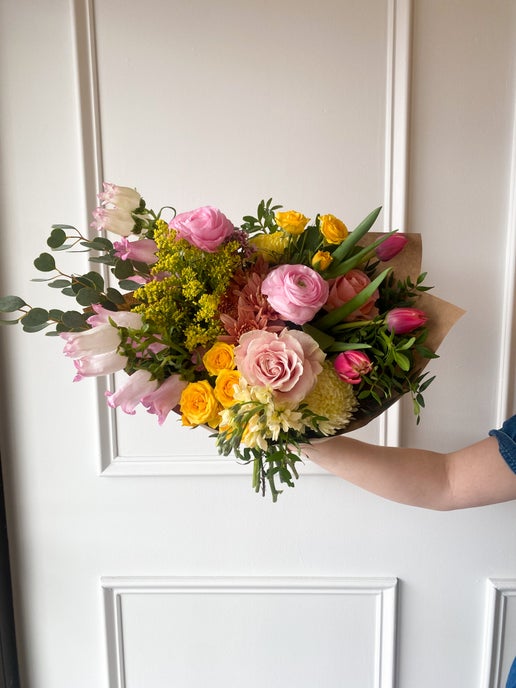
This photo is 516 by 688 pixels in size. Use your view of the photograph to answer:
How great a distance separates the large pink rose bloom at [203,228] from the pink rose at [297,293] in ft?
0.28

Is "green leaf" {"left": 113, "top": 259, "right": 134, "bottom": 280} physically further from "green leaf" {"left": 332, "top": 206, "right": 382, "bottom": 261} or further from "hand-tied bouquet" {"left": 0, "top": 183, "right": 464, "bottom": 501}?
"green leaf" {"left": 332, "top": 206, "right": 382, "bottom": 261}

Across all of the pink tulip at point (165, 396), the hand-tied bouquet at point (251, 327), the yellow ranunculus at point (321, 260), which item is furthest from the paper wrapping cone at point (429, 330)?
the pink tulip at point (165, 396)

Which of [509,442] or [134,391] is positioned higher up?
[134,391]

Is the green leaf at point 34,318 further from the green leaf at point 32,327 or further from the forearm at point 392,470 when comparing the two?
the forearm at point 392,470

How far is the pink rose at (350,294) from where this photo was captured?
59cm

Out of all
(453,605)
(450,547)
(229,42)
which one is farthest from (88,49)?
(453,605)

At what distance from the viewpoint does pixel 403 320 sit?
56 cm

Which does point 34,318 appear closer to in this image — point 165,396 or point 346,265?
point 165,396

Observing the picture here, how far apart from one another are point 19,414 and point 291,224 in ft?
2.63

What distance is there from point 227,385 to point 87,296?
0.73 feet

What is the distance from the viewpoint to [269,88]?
94 centimetres

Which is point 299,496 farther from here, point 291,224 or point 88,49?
point 88,49

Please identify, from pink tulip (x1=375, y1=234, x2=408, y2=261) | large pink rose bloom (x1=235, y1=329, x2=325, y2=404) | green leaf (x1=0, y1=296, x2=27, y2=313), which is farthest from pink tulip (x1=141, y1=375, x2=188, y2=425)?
pink tulip (x1=375, y1=234, x2=408, y2=261)

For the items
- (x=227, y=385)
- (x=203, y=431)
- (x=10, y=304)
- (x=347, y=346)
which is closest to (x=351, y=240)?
(x=347, y=346)
